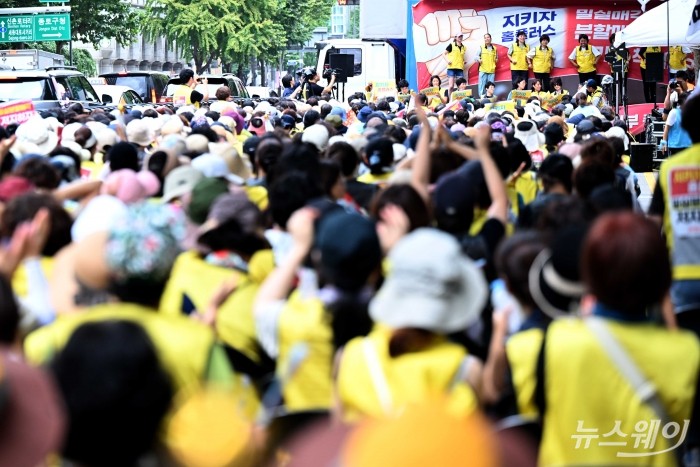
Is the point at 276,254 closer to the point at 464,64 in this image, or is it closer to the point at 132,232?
the point at 132,232

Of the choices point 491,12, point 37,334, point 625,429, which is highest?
point 491,12

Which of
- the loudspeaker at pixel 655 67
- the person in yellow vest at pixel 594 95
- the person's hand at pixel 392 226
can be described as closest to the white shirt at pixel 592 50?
the loudspeaker at pixel 655 67

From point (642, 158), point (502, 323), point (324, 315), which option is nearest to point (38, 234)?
point (324, 315)

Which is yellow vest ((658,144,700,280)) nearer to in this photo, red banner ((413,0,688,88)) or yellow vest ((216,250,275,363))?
yellow vest ((216,250,275,363))

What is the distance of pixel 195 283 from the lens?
514 centimetres

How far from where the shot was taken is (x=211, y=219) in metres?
5.48

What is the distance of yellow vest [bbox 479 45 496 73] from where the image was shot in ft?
101

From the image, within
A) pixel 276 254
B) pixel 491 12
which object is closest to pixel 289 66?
pixel 491 12

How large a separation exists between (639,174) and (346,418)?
15722mm

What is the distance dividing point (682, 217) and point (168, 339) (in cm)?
309

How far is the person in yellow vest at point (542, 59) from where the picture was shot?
3047cm

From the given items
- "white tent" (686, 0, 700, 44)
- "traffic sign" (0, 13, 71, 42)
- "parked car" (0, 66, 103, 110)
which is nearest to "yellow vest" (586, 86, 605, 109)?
"parked car" (0, 66, 103, 110)

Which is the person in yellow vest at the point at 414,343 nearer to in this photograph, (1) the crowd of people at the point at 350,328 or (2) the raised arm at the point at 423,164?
(1) the crowd of people at the point at 350,328
